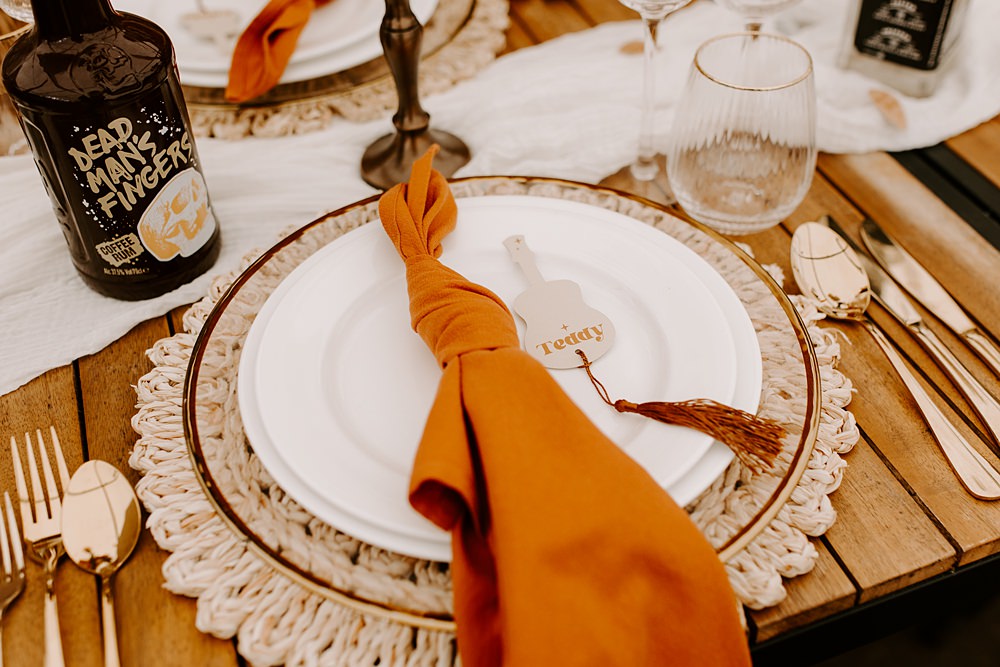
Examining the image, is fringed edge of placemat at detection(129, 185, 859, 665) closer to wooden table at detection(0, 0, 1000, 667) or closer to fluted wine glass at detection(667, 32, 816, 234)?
wooden table at detection(0, 0, 1000, 667)

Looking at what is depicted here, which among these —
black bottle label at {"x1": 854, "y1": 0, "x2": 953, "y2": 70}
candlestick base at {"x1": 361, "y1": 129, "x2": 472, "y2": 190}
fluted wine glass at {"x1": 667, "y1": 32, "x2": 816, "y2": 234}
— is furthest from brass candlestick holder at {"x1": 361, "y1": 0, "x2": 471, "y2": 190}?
black bottle label at {"x1": 854, "y1": 0, "x2": 953, "y2": 70}

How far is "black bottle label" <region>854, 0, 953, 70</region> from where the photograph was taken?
0.78 meters

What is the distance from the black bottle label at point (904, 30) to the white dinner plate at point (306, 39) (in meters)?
0.45

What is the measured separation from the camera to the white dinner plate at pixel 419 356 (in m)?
0.44

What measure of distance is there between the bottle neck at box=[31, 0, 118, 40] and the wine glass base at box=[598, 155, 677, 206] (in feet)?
1.39

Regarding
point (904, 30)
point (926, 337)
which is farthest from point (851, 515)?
point (904, 30)

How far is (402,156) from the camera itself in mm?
752

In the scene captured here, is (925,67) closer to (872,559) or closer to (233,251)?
(872,559)

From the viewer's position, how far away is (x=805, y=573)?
1.48ft

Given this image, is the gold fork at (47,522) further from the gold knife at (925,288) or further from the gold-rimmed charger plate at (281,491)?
the gold knife at (925,288)

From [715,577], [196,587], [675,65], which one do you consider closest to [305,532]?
[196,587]

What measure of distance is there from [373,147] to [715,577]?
536mm

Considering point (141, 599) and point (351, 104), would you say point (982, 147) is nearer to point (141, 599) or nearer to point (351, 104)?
point (351, 104)

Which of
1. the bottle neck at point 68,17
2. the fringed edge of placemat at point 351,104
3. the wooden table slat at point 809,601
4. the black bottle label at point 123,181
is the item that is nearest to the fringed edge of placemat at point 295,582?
the wooden table slat at point 809,601
